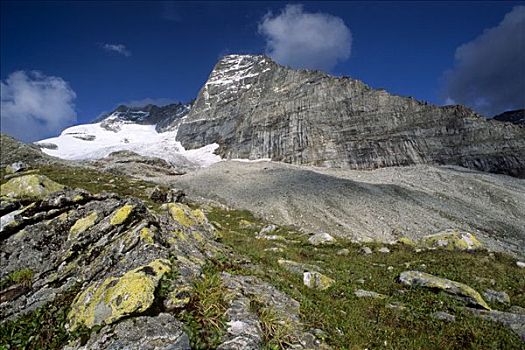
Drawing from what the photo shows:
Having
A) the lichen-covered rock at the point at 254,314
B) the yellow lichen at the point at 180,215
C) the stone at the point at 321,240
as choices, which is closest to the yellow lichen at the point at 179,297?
the lichen-covered rock at the point at 254,314

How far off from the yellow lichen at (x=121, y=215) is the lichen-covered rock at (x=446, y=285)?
11135 mm

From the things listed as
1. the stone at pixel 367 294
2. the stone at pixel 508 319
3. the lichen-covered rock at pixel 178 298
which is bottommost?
the stone at pixel 508 319

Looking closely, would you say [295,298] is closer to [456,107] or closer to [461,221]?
[461,221]

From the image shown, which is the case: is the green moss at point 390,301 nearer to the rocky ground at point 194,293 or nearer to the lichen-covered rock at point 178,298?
the rocky ground at point 194,293

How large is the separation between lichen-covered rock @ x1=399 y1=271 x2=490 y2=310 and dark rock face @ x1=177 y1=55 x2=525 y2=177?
354 feet

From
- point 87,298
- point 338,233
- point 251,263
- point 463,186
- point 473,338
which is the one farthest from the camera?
point 463,186

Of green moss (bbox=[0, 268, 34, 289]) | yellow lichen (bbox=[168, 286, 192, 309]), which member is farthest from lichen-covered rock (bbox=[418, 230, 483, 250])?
green moss (bbox=[0, 268, 34, 289])

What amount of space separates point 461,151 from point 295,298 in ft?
392

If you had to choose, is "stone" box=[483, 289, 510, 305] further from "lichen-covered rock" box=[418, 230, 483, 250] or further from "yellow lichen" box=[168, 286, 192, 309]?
"lichen-covered rock" box=[418, 230, 483, 250]

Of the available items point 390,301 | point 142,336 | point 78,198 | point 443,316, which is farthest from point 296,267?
point 142,336

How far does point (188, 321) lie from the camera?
693 centimetres

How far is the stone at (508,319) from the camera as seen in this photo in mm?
9844

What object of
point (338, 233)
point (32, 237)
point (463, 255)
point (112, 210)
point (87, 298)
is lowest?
point (338, 233)

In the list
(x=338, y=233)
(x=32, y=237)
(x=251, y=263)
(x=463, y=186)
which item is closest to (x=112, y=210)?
(x=32, y=237)
